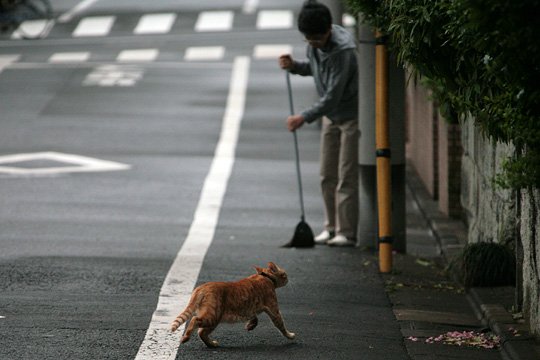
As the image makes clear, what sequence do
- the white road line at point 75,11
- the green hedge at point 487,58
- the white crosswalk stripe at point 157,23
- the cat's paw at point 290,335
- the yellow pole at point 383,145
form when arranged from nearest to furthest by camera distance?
the green hedge at point 487,58 → the cat's paw at point 290,335 → the yellow pole at point 383,145 → the white crosswalk stripe at point 157,23 → the white road line at point 75,11

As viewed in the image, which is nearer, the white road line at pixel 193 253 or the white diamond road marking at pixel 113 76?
the white road line at pixel 193 253

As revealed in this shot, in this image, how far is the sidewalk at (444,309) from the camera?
348 inches

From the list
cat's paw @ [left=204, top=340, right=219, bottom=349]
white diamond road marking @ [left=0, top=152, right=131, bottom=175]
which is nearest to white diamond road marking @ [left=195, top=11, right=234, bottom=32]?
white diamond road marking @ [left=0, top=152, right=131, bottom=175]

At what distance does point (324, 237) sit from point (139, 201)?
3091 mm

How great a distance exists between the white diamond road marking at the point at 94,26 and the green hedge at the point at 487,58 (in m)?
28.2

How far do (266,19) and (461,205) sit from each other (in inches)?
1005

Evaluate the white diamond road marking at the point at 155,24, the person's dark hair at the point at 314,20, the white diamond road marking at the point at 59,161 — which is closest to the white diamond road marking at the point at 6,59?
the white diamond road marking at the point at 155,24

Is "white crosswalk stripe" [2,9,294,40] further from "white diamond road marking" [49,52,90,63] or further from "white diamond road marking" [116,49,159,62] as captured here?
"white diamond road marking" [116,49,159,62]

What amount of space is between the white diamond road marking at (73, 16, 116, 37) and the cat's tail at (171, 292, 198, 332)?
96.4 feet

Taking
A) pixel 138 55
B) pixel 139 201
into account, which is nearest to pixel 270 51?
pixel 138 55

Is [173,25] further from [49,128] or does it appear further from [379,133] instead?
[379,133]

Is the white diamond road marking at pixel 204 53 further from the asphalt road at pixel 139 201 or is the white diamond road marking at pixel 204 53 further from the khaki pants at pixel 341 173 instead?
the khaki pants at pixel 341 173

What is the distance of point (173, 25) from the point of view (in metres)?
39.1

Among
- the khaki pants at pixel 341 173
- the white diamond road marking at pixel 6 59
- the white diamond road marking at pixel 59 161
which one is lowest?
the white diamond road marking at pixel 6 59
